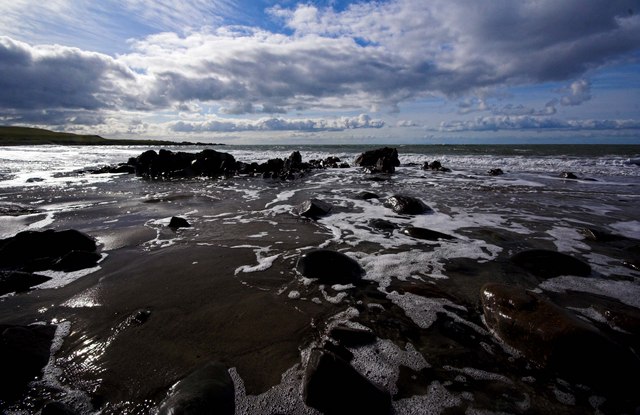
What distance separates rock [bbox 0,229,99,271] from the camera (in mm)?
4281

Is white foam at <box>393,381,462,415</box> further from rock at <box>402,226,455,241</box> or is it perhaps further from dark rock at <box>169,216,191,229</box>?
dark rock at <box>169,216,191,229</box>

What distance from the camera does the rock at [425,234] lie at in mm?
5586

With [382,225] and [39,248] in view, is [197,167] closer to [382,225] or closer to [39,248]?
[39,248]

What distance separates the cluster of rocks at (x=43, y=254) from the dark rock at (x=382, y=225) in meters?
4.72

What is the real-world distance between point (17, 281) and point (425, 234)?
19.0ft

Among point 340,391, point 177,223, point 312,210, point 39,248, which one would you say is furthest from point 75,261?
point 312,210

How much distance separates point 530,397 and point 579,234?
5016 millimetres

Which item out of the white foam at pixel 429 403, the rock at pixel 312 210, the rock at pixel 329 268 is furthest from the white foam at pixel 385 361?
the rock at pixel 312 210

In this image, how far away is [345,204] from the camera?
29.2 feet

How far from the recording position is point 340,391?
79.6 inches

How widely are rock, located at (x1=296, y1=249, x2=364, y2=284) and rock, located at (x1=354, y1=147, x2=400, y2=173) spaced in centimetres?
1559

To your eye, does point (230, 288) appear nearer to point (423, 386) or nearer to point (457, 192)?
point (423, 386)

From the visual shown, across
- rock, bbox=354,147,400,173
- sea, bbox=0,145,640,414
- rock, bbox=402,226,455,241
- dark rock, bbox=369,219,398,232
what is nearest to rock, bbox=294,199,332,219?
sea, bbox=0,145,640,414

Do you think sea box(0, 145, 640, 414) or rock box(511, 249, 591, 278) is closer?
sea box(0, 145, 640, 414)
